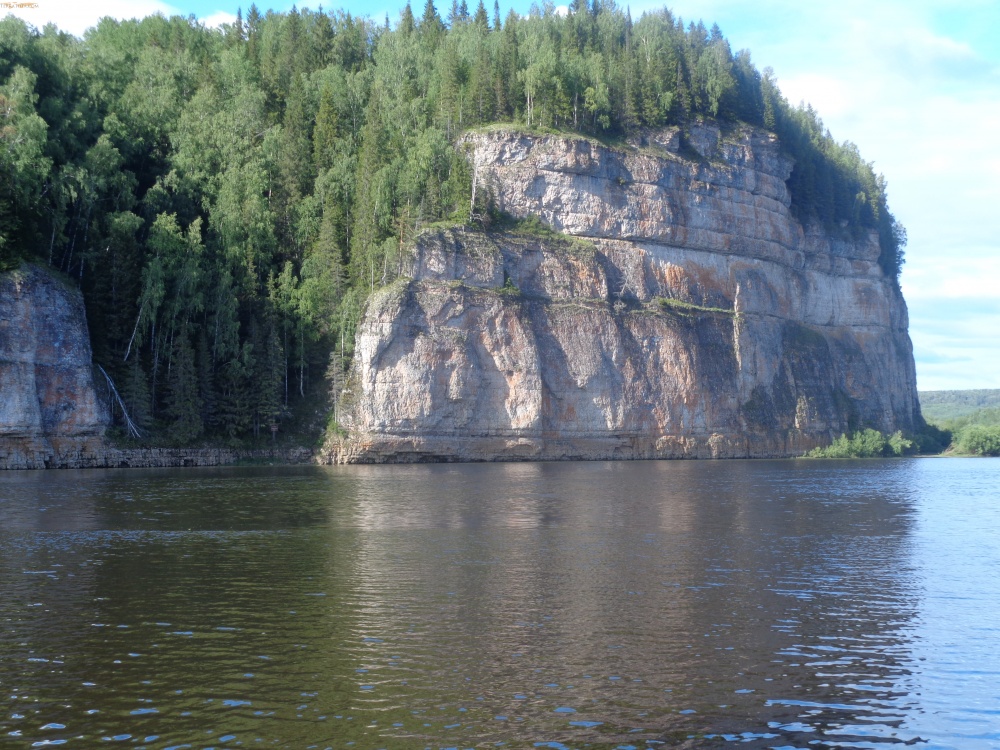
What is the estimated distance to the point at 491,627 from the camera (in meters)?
19.8

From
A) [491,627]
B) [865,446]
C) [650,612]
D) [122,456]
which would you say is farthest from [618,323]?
[491,627]

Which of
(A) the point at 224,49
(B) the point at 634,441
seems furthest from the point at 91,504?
(A) the point at 224,49

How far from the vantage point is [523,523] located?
119 ft

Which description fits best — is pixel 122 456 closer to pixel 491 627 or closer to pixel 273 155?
pixel 273 155

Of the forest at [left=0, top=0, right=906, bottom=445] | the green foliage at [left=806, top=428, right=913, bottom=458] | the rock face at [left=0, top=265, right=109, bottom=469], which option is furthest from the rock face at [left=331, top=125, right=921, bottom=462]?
the rock face at [left=0, top=265, right=109, bottom=469]

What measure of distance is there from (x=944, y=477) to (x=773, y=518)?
121 ft

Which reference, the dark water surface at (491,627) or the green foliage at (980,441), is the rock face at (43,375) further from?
the green foliage at (980,441)

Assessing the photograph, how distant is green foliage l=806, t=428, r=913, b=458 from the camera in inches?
3735

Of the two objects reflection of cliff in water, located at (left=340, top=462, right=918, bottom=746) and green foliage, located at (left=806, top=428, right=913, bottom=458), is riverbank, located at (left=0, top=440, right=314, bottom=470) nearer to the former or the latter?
A: reflection of cliff in water, located at (left=340, top=462, right=918, bottom=746)

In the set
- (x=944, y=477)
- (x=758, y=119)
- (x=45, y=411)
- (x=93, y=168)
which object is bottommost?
(x=944, y=477)

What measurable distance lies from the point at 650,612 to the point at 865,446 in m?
84.2

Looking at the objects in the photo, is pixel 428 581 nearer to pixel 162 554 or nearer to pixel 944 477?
pixel 162 554

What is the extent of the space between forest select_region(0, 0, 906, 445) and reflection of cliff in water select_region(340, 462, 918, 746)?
35615 millimetres

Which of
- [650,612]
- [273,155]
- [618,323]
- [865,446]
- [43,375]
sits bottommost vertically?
[650,612]
